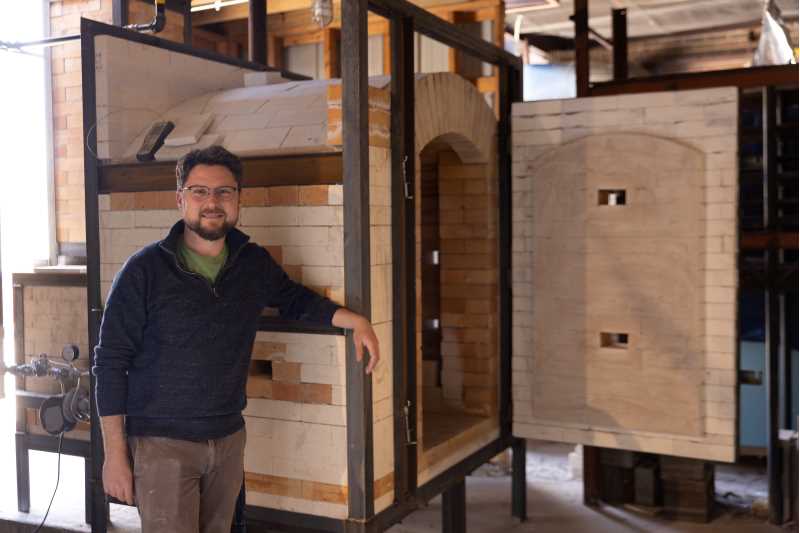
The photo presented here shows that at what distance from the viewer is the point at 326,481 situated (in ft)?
11.2

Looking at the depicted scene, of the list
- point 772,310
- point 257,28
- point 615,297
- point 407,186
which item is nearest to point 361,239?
point 407,186

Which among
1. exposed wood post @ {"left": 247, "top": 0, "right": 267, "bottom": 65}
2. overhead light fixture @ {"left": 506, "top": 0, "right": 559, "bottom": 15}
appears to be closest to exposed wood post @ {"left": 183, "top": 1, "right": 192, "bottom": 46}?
exposed wood post @ {"left": 247, "top": 0, "right": 267, "bottom": 65}

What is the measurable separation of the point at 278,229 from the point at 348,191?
0.38 meters

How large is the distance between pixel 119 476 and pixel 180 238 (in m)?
0.82

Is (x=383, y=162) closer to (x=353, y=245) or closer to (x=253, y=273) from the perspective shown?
(x=353, y=245)

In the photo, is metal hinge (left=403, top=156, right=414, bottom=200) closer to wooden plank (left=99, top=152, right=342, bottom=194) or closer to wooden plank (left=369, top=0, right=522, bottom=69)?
wooden plank (left=99, top=152, right=342, bottom=194)

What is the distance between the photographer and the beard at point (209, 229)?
296 cm

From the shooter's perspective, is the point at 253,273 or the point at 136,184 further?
the point at 136,184

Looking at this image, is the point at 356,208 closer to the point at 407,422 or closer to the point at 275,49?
the point at 407,422

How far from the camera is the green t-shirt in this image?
3.01 m

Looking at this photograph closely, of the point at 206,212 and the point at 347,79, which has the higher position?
the point at 347,79

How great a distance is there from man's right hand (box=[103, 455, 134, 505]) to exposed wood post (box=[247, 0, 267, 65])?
3.32m

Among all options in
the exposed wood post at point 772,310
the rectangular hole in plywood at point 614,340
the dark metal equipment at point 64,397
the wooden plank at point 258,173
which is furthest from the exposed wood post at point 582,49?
the dark metal equipment at point 64,397

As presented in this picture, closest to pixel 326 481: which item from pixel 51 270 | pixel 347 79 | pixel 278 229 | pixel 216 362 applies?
pixel 216 362
